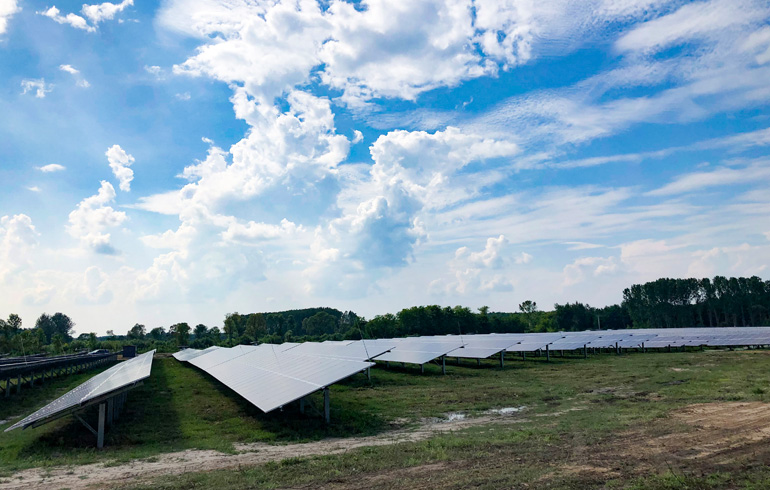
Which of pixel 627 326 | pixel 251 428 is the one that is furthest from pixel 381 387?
pixel 627 326

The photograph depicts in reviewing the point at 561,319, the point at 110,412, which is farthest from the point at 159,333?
the point at 110,412

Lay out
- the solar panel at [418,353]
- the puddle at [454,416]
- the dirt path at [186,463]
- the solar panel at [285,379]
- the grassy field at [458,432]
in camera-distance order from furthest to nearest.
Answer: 1. the solar panel at [418,353]
2. the puddle at [454,416]
3. the solar panel at [285,379]
4. the dirt path at [186,463]
5. the grassy field at [458,432]

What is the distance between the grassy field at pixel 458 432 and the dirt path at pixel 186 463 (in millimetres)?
780

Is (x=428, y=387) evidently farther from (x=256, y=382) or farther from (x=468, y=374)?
(x=256, y=382)

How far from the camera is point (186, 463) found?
45.5ft

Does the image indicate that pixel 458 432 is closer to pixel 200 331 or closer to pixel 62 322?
pixel 200 331

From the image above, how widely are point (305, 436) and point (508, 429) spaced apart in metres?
7.76

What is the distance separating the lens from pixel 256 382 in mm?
22828

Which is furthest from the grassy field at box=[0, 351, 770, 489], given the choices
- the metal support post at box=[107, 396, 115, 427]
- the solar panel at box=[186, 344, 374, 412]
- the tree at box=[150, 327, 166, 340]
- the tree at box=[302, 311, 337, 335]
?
the tree at box=[150, 327, 166, 340]

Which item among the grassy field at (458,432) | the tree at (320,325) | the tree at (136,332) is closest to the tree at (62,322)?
the tree at (136,332)

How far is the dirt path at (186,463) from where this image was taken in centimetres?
1207

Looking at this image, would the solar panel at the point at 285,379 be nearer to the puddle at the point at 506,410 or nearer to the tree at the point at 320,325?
the puddle at the point at 506,410

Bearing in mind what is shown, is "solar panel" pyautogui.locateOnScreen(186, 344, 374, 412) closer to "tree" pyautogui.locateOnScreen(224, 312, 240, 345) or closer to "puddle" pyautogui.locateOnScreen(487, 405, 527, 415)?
"puddle" pyautogui.locateOnScreen(487, 405, 527, 415)

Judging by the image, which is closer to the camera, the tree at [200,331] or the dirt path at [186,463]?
the dirt path at [186,463]
